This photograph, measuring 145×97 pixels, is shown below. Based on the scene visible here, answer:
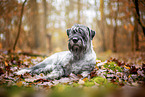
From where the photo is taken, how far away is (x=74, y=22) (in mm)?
21125

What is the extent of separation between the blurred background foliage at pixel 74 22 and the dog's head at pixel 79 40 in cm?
242

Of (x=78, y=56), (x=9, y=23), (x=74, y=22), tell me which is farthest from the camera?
(x=74, y=22)

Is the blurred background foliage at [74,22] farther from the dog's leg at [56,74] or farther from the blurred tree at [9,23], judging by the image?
the dog's leg at [56,74]

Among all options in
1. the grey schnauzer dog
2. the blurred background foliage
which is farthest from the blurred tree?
the grey schnauzer dog

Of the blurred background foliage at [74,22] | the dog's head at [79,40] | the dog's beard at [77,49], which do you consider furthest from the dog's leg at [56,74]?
the blurred background foliage at [74,22]

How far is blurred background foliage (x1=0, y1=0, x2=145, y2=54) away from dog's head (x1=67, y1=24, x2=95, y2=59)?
2425mm

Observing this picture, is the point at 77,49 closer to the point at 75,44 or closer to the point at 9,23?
the point at 75,44

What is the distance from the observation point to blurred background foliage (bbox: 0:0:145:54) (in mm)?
7224

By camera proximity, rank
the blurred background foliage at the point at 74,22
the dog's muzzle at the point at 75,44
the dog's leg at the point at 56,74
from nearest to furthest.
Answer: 1. the dog's muzzle at the point at 75,44
2. the dog's leg at the point at 56,74
3. the blurred background foliage at the point at 74,22

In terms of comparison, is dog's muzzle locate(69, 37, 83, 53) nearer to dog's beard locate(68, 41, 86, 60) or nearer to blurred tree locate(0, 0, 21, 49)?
dog's beard locate(68, 41, 86, 60)

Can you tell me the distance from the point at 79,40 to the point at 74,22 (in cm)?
1812

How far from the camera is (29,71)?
4.52 m

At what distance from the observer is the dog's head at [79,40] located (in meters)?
3.54

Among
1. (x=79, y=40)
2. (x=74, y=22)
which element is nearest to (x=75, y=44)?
(x=79, y=40)
